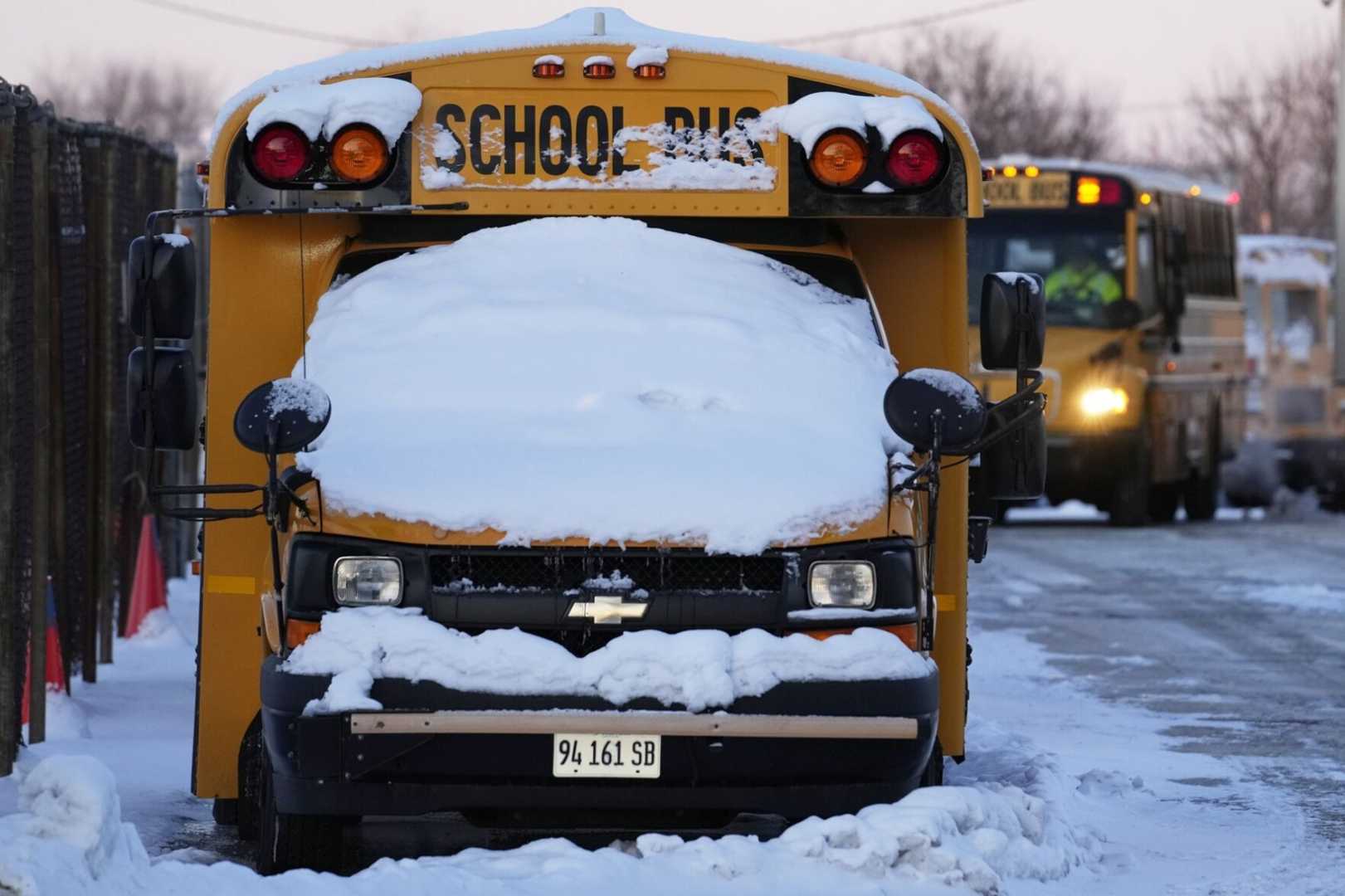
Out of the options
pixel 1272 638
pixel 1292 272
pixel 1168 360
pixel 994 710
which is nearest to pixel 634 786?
pixel 994 710

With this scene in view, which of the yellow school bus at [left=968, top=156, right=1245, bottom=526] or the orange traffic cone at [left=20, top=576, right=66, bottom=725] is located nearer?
the orange traffic cone at [left=20, top=576, right=66, bottom=725]

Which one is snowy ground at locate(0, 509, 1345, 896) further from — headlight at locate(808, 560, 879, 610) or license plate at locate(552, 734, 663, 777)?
headlight at locate(808, 560, 879, 610)

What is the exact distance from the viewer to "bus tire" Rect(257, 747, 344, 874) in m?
7.38

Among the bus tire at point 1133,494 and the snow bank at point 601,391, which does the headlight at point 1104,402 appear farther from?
the snow bank at point 601,391

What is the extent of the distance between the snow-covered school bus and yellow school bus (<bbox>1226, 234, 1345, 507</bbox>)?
21.4 meters

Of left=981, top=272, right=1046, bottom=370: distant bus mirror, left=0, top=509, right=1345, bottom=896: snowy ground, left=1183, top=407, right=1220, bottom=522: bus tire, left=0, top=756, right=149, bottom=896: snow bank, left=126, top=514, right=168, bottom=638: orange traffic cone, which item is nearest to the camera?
left=0, top=756, right=149, bottom=896: snow bank

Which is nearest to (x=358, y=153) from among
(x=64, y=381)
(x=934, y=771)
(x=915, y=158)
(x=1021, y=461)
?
(x=915, y=158)

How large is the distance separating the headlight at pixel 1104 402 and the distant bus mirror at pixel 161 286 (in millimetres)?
17941

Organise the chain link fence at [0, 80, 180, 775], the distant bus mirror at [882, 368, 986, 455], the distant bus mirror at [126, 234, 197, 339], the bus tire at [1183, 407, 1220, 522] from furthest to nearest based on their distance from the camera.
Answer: the bus tire at [1183, 407, 1220, 522] → the chain link fence at [0, 80, 180, 775] → the distant bus mirror at [126, 234, 197, 339] → the distant bus mirror at [882, 368, 986, 455]

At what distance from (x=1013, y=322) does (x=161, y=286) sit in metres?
2.58

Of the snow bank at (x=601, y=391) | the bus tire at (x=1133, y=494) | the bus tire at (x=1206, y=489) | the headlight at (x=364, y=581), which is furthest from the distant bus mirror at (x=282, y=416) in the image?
the bus tire at (x=1206, y=489)

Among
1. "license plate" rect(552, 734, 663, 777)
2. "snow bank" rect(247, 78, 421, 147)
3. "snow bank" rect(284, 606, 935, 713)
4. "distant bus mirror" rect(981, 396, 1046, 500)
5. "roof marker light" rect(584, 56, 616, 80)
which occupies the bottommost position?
"license plate" rect(552, 734, 663, 777)

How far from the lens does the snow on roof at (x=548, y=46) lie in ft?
26.2

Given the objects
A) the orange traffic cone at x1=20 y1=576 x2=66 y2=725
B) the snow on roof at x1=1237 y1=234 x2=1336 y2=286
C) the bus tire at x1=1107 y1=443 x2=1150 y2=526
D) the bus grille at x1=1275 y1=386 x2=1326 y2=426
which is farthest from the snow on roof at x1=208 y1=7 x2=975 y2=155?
the snow on roof at x1=1237 y1=234 x2=1336 y2=286
